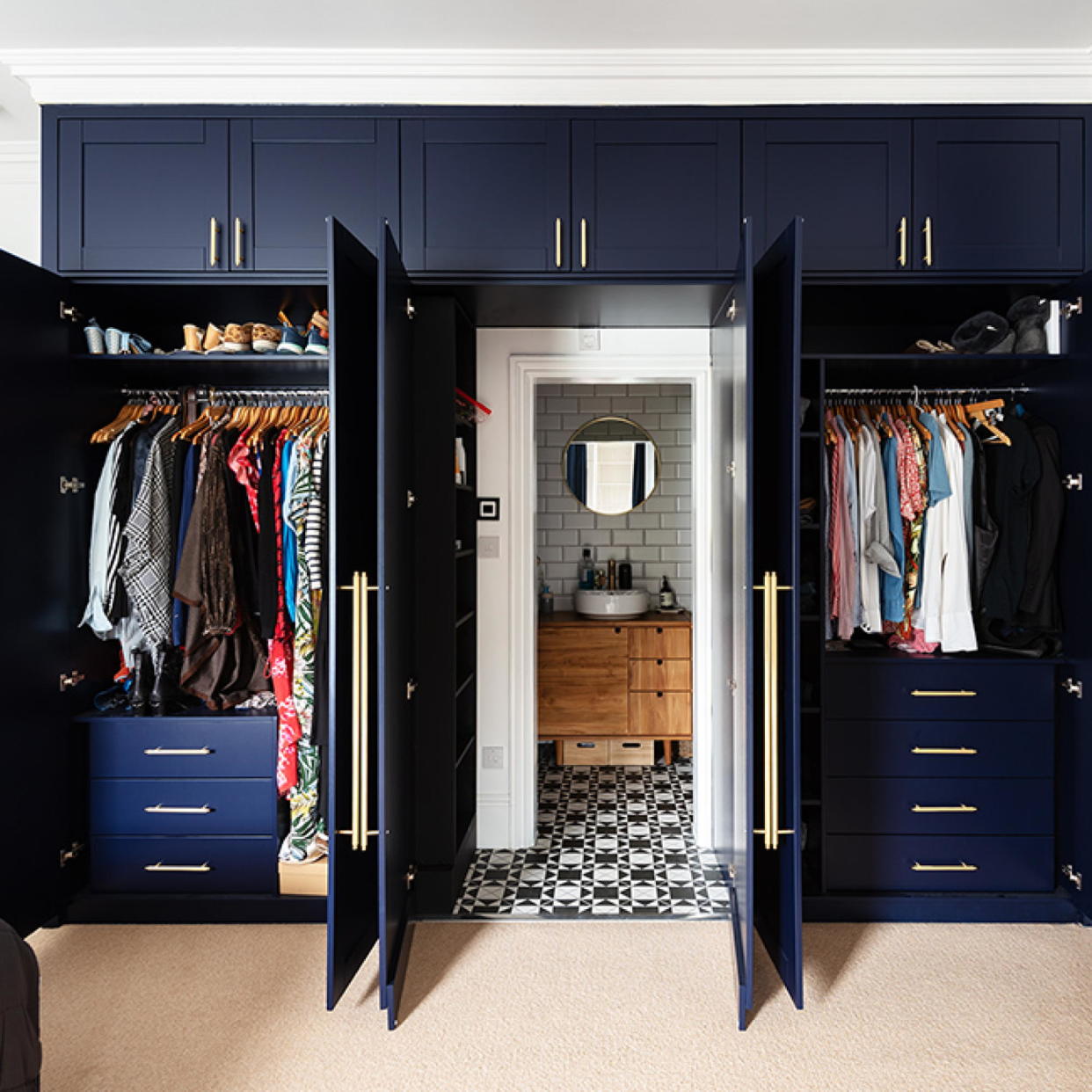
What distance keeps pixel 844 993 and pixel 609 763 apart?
7.26 feet

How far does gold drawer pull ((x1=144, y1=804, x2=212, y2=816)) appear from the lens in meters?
2.74

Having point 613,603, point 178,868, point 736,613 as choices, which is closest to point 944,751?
point 736,613

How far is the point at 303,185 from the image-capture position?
105 inches

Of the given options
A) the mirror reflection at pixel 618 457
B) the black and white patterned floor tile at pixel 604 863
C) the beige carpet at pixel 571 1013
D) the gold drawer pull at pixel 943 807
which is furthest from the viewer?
the mirror reflection at pixel 618 457

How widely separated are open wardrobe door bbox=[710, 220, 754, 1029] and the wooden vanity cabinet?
4.07 feet

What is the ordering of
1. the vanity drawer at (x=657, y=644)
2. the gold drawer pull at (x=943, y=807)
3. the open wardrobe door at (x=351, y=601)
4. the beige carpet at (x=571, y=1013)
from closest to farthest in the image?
the beige carpet at (x=571, y=1013)
the open wardrobe door at (x=351, y=601)
the gold drawer pull at (x=943, y=807)
the vanity drawer at (x=657, y=644)

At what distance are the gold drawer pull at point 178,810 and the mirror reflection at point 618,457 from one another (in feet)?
9.25

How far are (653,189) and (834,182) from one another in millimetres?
603

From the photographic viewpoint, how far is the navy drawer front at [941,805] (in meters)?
2.76

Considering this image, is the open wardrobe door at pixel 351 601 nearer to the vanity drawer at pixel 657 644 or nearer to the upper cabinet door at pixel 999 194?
the upper cabinet door at pixel 999 194

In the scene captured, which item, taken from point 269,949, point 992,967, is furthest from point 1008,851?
point 269,949

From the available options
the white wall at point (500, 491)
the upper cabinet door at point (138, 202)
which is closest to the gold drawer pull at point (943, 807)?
the white wall at point (500, 491)

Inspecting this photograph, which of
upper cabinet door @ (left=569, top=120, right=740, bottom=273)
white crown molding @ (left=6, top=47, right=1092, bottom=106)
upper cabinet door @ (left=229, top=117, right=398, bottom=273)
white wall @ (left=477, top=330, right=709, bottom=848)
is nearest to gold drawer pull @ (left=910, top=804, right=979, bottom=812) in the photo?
white wall @ (left=477, top=330, right=709, bottom=848)

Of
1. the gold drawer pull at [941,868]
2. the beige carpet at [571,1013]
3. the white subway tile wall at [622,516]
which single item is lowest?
the beige carpet at [571,1013]
